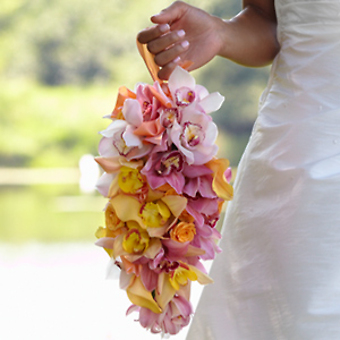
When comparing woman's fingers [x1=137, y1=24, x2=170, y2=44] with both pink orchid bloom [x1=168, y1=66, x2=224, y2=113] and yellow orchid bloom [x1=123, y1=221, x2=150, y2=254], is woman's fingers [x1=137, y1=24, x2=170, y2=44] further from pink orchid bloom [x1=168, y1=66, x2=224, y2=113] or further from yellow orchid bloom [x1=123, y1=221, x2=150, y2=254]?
yellow orchid bloom [x1=123, y1=221, x2=150, y2=254]

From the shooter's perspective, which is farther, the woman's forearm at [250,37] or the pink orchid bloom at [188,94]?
the woman's forearm at [250,37]

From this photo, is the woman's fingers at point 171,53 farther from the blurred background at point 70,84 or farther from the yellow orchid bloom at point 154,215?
the blurred background at point 70,84

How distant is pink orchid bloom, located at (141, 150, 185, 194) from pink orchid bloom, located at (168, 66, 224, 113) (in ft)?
0.24

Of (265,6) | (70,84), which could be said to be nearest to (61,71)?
(70,84)

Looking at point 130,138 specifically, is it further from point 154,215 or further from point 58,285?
point 58,285

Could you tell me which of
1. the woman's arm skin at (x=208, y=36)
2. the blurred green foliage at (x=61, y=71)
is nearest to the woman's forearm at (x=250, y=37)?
the woman's arm skin at (x=208, y=36)

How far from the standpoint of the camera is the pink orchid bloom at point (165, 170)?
2.72 ft

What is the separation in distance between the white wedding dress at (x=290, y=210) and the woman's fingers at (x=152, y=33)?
28 cm

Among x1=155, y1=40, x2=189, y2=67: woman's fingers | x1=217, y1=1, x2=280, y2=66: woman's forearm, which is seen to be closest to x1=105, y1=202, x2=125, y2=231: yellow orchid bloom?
x1=155, y1=40, x2=189, y2=67: woman's fingers

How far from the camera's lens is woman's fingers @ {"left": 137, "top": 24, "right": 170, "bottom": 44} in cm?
91

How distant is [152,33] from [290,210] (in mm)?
348

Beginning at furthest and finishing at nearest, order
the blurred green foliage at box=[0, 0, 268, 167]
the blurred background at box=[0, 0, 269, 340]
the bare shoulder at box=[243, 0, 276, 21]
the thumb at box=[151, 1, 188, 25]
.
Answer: the blurred green foliage at box=[0, 0, 268, 167], the blurred background at box=[0, 0, 269, 340], the bare shoulder at box=[243, 0, 276, 21], the thumb at box=[151, 1, 188, 25]

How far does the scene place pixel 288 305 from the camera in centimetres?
95

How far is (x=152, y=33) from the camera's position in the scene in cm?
93
